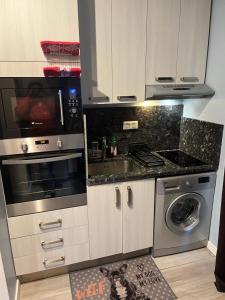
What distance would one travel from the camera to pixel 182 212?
7.27 feet

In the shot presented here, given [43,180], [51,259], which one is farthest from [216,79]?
[51,259]

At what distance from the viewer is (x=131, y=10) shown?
5.75ft

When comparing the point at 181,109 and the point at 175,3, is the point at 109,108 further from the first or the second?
the point at 175,3

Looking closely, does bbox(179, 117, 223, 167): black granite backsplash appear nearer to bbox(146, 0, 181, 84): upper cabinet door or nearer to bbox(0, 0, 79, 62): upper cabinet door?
bbox(146, 0, 181, 84): upper cabinet door

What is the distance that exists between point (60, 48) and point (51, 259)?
5.28 ft

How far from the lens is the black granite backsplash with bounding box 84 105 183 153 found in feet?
7.39

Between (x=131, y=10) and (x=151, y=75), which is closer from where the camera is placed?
(x=131, y=10)

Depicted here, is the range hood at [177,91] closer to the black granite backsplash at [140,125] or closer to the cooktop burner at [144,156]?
the black granite backsplash at [140,125]

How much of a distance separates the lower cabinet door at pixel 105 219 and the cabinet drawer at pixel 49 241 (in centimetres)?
9

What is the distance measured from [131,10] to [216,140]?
50.6 inches

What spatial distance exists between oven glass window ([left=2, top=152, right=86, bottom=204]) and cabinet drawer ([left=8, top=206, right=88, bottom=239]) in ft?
0.47

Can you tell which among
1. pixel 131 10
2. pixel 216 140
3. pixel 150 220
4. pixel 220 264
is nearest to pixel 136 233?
pixel 150 220

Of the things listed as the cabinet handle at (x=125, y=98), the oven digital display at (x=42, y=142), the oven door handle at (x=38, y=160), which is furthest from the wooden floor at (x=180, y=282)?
the cabinet handle at (x=125, y=98)

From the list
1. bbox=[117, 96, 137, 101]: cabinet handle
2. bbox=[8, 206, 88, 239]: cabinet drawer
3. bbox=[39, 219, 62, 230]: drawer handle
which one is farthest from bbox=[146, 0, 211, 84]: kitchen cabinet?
bbox=[39, 219, 62, 230]: drawer handle
